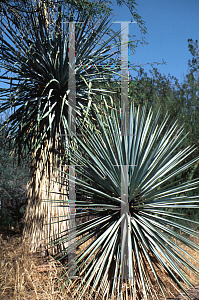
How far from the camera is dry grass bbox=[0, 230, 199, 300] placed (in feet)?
12.8

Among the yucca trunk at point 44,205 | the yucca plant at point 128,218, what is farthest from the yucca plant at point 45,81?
the yucca plant at point 128,218

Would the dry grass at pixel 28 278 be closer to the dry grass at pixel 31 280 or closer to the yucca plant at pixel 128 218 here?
the dry grass at pixel 31 280

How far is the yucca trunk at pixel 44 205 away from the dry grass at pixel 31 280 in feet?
1.00

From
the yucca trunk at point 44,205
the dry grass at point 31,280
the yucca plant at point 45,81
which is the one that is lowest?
the dry grass at point 31,280

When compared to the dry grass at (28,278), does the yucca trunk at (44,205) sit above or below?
above

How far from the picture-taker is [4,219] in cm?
1012

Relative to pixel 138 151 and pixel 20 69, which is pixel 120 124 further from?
pixel 20 69

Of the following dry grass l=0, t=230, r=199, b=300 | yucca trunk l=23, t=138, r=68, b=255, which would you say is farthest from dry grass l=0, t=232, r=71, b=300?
yucca trunk l=23, t=138, r=68, b=255

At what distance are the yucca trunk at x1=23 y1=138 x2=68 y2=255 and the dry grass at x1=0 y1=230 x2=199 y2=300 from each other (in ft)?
1.00

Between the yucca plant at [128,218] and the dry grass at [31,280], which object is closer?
the yucca plant at [128,218]

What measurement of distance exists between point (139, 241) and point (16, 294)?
1845 millimetres

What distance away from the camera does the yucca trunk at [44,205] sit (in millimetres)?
5688

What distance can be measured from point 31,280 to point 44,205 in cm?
168

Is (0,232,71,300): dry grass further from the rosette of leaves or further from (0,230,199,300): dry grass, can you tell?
the rosette of leaves
